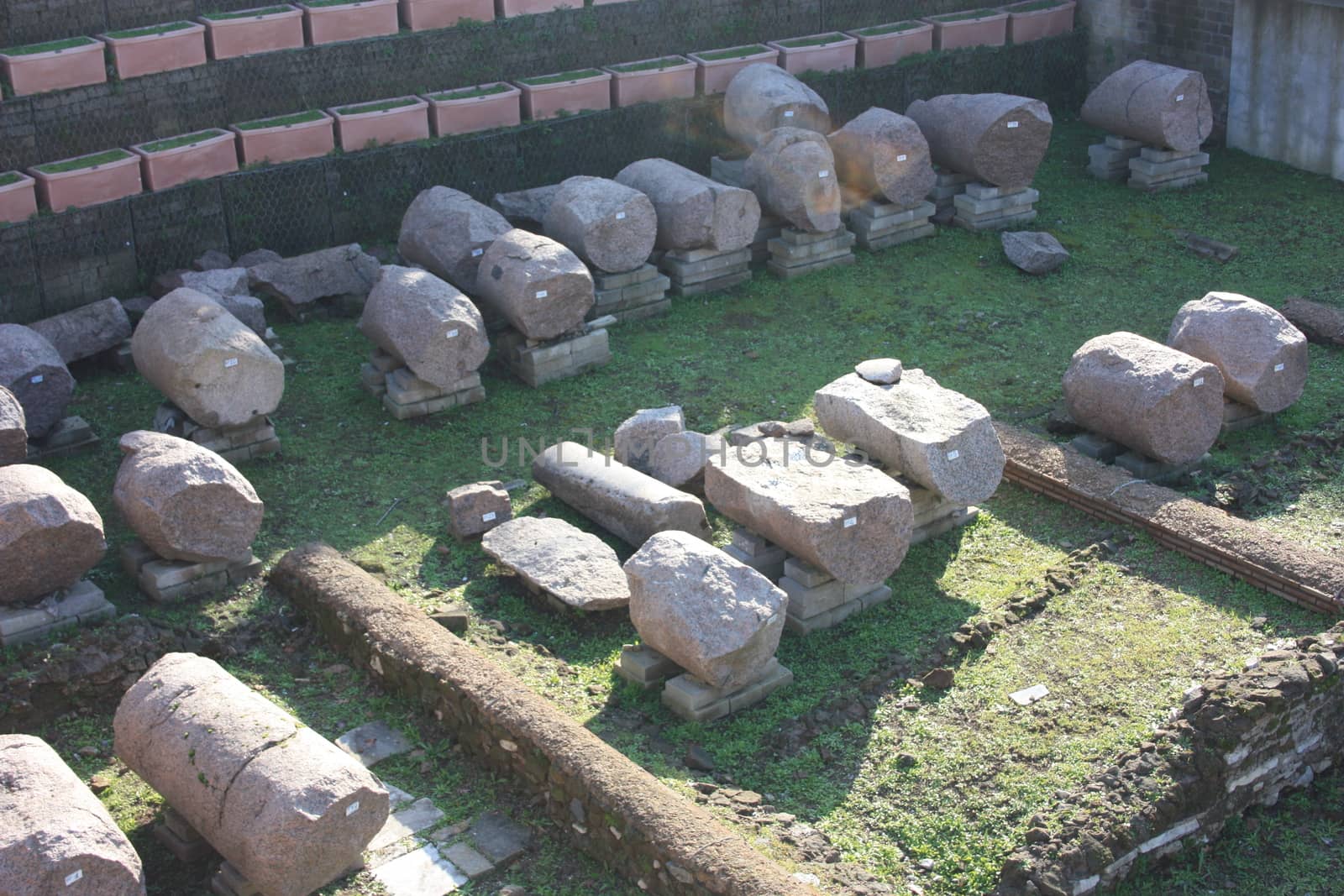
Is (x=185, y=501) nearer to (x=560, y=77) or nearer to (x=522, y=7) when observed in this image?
(x=560, y=77)

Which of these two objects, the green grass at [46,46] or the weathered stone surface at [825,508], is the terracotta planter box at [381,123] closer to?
the green grass at [46,46]

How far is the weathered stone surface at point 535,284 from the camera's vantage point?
1344cm

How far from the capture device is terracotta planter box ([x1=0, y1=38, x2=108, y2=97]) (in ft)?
46.3

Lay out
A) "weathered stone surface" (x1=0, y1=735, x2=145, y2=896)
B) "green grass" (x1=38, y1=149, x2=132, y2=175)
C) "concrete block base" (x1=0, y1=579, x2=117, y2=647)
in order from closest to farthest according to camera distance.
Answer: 1. "weathered stone surface" (x1=0, y1=735, x2=145, y2=896)
2. "concrete block base" (x1=0, y1=579, x2=117, y2=647)
3. "green grass" (x1=38, y1=149, x2=132, y2=175)

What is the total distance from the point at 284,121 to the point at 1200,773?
36.9ft

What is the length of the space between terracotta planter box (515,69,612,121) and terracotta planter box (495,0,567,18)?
74 centimetres

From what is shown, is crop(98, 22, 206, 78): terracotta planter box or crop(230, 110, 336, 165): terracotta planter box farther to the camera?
crop(230, 110, 336, 165): terracotta planter box

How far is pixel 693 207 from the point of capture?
1504cm

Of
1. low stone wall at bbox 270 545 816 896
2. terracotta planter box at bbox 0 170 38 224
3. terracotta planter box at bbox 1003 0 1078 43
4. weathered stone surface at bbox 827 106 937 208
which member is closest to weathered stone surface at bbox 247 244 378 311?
terracotta planter box at bbox 0 170 38 224

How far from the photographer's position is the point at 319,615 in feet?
34.4

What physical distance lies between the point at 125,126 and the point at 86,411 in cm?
344

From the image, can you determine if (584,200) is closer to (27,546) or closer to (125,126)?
(125,126)

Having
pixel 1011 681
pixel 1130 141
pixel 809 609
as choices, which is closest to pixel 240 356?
pixel 809 609

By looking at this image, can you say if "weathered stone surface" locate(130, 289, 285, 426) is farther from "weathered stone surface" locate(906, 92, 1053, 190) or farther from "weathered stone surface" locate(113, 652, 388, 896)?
"weathered stone surface" locate(906, 92, 1053, 190)
